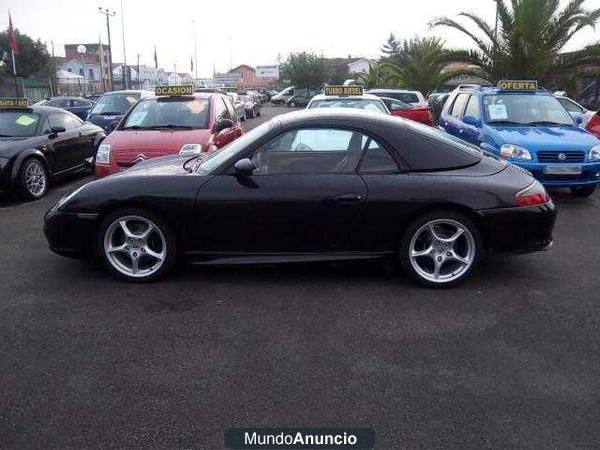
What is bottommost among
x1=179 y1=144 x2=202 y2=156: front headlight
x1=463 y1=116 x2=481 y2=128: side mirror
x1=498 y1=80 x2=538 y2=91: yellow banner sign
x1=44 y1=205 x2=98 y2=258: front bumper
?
x1=44 y1=205 x2=98 y2=258: front bumper

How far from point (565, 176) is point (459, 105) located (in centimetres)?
329

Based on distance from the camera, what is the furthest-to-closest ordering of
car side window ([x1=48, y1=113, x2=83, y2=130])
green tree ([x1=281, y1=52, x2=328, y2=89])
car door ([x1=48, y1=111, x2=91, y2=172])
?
green tree ([x1=281, y1=52, x2=328, y2=89]) < car side window ([x1=48, y1=113, x2=83, y2=130]) < car door ([x1=48, y1=111, x2=91, y2=172])

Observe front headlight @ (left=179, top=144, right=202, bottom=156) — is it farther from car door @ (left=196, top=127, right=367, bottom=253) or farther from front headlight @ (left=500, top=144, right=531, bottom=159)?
front headlight @ (left=500, top=144, right=531, bottom=159)

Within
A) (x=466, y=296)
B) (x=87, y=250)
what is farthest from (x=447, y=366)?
(x=87, y=250)

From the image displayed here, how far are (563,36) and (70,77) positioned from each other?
192ft

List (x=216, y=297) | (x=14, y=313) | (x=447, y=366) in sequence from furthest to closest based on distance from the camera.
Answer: (x=216, y=297) → (x=14, y=313) → (x=447, y=366)

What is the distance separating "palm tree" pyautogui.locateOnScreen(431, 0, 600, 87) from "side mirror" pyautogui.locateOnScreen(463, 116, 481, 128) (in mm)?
6959

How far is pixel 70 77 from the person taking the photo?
205 ft

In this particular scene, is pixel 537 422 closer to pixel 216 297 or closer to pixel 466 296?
pixel 466 296

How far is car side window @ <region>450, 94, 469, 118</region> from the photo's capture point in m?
10.2

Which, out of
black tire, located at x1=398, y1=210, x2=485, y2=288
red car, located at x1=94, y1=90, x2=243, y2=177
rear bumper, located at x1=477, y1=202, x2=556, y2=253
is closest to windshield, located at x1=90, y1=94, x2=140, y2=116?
red car, located at x1=94, y1=90, x2=243, y2=177

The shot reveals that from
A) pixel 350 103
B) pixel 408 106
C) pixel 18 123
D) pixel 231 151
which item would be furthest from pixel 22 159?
pixel 408 106

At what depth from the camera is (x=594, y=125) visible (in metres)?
10.6

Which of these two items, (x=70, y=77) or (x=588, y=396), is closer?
(x=588, y=396)
